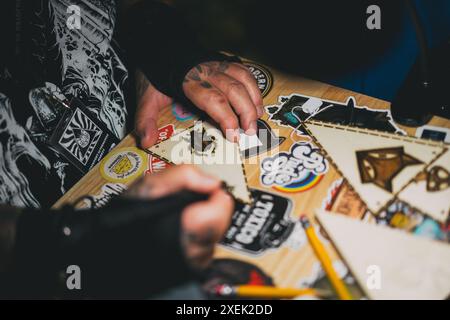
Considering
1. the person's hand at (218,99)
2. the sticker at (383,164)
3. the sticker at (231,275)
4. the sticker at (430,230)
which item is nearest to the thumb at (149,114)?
the person's hand at (218,99)

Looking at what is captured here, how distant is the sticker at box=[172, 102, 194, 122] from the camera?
869 millimetres

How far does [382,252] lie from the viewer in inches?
22.7

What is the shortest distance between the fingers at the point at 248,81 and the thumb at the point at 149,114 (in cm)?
17

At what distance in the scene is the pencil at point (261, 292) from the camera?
551 millimetres

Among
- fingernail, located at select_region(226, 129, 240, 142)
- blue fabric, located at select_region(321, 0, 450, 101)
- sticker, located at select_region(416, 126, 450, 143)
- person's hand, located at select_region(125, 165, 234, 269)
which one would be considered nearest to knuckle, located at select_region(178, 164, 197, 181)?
person's hand, located at select_region(125, 165, 234, 269)

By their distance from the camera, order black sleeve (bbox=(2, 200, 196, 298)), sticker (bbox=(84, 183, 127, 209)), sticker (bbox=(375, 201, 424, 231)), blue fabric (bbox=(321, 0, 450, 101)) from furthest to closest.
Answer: blue fabric (bbox=(321, 0, 450, 101)), sticker (bbox=(84, 183, 127, 209)), sticker (bbox=(375, 201, 424, 231)), black sleeve (bbox=(2, 200, 196, 298))

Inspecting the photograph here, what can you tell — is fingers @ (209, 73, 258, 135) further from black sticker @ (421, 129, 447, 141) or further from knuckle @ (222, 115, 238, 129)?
black sticker @ (421, 129, 447, 141)

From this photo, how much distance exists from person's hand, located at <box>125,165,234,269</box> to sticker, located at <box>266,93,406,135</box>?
33 cm

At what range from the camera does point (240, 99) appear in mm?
809

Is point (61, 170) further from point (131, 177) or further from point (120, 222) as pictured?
point (120, 222)

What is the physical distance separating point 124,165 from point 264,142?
0.30 meters

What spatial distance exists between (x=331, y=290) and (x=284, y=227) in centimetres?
13

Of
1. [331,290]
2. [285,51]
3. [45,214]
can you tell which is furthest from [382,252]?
[285,51]

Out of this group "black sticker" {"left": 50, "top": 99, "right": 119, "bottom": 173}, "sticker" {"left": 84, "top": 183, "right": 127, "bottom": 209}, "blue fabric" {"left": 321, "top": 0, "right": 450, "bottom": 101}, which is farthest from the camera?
"blue fabric" {"left": 321, "top": 0, "right": 450, "bottom": 101}
